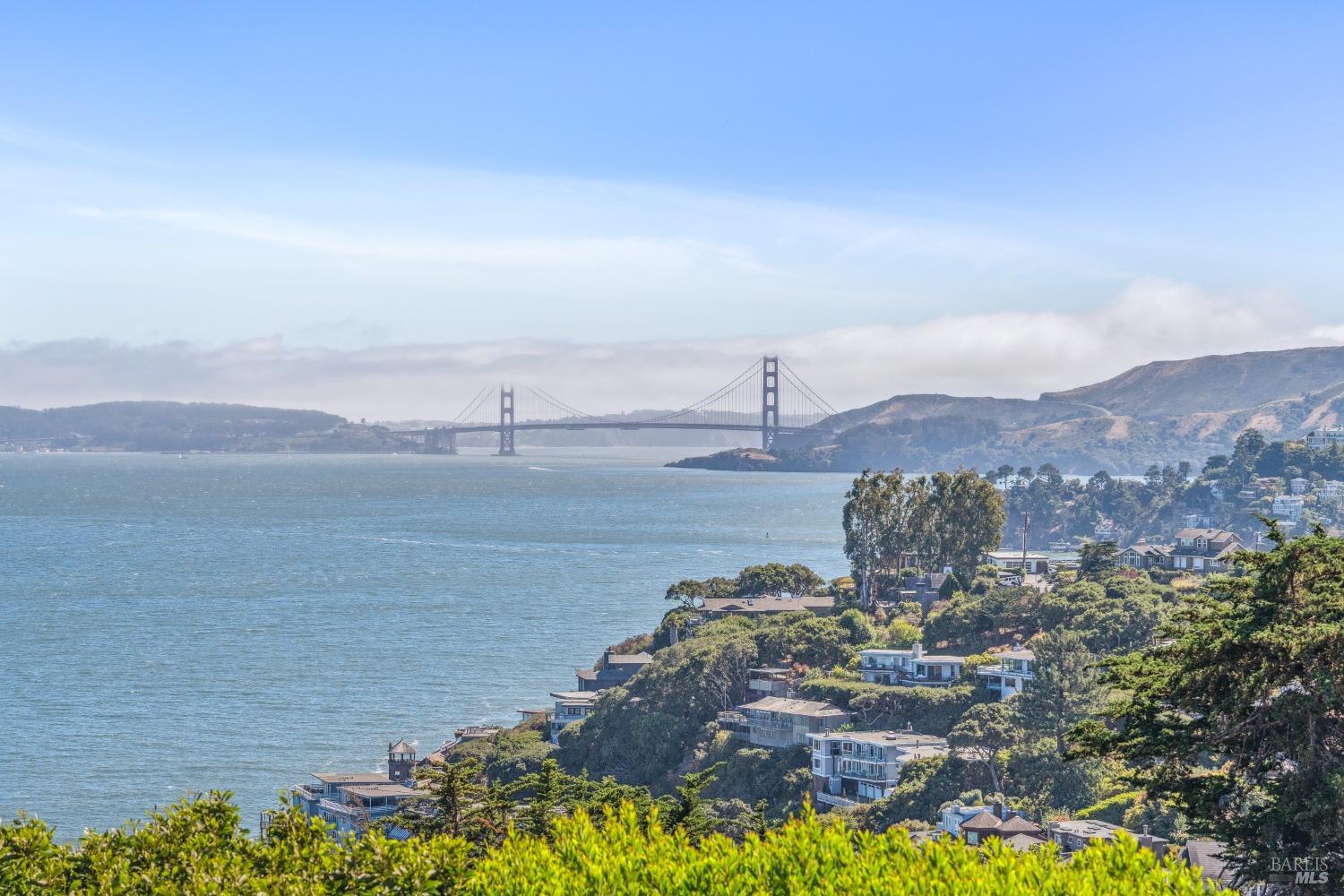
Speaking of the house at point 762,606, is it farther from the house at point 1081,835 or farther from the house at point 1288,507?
the house at point 1288,507

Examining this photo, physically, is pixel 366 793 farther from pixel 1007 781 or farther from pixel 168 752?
pixel 1007 781

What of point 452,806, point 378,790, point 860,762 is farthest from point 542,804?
point 860,762

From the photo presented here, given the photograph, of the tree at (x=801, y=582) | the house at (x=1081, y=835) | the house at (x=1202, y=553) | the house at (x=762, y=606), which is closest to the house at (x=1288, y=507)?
the house at (x=1202, y=553)

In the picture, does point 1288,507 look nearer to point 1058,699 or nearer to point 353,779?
point 1058,699

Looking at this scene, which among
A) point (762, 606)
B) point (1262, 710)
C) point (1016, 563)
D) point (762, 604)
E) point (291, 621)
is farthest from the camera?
point (1016, 563)

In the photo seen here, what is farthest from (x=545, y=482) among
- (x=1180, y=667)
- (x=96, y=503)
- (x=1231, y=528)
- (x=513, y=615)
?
(x=1180, y=667)
